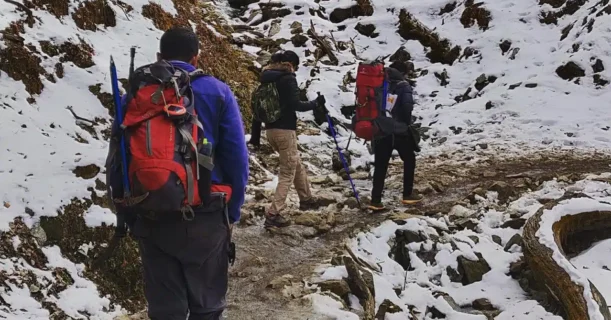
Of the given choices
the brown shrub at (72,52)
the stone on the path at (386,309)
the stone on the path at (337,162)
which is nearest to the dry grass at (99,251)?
the stone on the path at (386,309)

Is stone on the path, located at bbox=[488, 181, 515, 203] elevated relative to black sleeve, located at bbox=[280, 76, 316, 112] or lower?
lower

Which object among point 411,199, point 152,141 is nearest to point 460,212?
point 411,199

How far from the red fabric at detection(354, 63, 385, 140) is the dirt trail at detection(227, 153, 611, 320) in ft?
4.39

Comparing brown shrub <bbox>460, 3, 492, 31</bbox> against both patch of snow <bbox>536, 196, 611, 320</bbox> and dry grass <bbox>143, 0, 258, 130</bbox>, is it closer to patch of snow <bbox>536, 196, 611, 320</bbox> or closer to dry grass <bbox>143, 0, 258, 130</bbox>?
dry grass <bbox>143, 0, 258, 130</bbox>

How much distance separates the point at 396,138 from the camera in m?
8.09

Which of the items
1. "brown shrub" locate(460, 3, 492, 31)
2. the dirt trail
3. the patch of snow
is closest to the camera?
the dirt trail

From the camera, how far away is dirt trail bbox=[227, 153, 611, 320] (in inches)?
211

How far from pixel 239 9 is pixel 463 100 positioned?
10969 millimetres

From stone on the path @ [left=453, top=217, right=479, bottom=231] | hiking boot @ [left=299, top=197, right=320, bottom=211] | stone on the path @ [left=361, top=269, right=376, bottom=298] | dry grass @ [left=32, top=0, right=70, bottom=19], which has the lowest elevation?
hiking boot @ [left=299, top=197, right=320, bottom=211]

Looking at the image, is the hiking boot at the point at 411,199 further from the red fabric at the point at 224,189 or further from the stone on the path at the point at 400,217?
the red fabric at the point at 224,189

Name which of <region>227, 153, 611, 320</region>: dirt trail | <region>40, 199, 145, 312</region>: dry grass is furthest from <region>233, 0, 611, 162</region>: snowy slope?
<region>40, 199, 145, 312</region>: dry grass

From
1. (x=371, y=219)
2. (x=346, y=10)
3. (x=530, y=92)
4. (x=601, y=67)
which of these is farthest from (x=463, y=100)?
(x=371, y=219)

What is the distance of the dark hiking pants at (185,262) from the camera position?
3291 mm

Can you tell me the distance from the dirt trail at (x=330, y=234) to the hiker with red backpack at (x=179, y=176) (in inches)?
69.0
